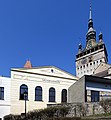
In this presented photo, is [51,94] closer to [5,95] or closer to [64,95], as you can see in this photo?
[64,95]

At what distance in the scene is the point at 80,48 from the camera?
391ft

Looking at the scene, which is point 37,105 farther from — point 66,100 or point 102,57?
point 102,57

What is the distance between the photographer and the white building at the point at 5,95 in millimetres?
34906

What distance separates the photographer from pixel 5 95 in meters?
35.3

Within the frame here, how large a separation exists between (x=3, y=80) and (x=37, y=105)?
21.2 ft

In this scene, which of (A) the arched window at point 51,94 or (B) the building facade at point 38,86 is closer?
(B) the building facade at point 38,86

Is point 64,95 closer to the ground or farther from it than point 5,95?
closer to the ground

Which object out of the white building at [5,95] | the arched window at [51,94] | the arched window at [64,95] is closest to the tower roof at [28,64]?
the arched window at [51,94]

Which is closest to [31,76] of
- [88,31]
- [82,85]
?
[82,85]

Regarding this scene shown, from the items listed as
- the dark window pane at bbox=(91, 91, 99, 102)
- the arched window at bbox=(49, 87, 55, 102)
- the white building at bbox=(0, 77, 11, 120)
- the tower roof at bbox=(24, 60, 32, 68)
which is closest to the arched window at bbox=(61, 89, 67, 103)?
the arched window at bbox=(49, 87, 55, 102)

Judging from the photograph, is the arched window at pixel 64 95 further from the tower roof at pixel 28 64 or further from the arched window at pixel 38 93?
the tower roof at pixel 28 64

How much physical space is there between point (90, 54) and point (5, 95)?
251 ft

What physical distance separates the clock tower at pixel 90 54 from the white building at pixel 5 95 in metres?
67.8

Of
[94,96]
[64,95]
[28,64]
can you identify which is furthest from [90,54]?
[94,96]
